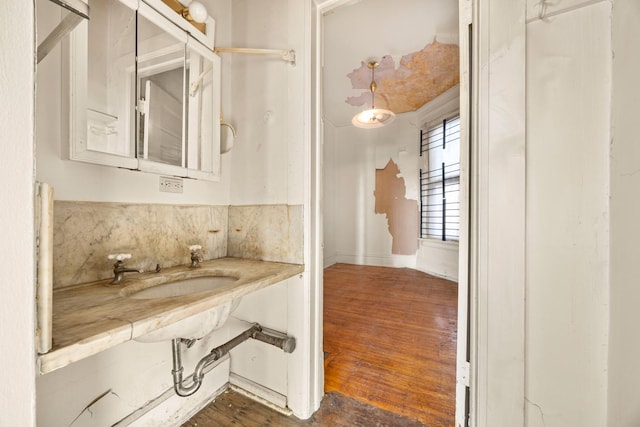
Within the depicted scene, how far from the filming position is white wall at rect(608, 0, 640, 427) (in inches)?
25.2

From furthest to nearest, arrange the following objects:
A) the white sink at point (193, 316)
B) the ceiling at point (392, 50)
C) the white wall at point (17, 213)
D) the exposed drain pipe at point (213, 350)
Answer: the ceiling at point (392, 50), the exposed drain pipe at point (213, 350), the white sink at point (193, 316), the white wall at point (17, 213)

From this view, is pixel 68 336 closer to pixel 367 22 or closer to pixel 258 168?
pixel 258 168

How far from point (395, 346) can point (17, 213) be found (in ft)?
6.88

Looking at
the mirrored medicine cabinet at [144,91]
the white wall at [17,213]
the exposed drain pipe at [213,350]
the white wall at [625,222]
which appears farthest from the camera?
the exposed drain pipe at [213,350]

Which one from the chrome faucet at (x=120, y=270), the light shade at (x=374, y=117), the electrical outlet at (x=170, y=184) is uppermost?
the light shade at (x=374, y=117)

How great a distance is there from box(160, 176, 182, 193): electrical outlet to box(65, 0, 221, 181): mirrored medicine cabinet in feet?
0.21

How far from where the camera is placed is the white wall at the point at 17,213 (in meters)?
0.36

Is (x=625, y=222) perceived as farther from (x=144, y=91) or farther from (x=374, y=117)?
(x=374, y=117)

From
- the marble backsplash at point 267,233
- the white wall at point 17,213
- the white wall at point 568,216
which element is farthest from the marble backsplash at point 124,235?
the white wall at point 568,216

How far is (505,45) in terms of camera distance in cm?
79

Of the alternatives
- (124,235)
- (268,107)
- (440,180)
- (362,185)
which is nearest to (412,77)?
(440,180)

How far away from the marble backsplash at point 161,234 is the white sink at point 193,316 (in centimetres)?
16

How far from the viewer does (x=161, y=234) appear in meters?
1.13

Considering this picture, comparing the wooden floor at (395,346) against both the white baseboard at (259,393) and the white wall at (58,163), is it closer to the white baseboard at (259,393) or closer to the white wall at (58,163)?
the white baseboard at (259,393)
